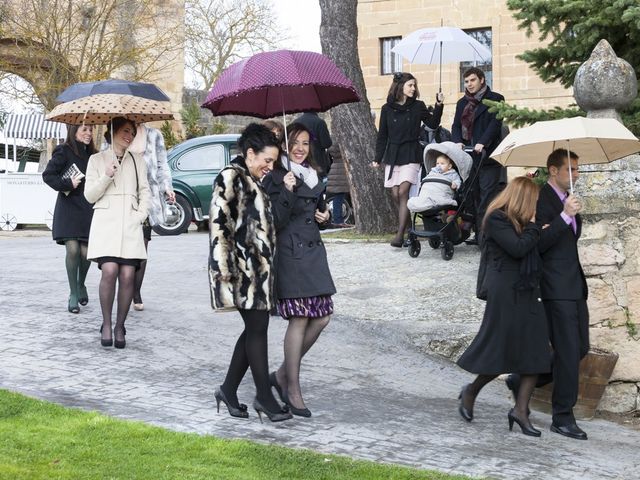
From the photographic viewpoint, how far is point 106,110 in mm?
8875

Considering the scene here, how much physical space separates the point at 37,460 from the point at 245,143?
231 cm

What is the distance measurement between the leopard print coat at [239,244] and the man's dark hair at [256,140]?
0.16 meters

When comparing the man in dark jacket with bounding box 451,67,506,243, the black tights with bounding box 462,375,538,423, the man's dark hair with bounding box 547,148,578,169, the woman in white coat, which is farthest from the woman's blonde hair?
the man in dark jacket with bounding box 451,67,506,243

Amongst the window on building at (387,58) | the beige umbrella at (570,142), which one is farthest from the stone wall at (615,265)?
the window on building at (387,58)

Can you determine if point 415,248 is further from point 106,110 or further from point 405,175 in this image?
point 106,110

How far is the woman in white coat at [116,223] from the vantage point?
29.6ft

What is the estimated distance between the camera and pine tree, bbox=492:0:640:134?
948 centimetres

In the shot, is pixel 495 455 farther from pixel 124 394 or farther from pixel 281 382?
pixel 124 394

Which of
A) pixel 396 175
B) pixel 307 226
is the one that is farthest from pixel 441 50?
pixel 307 226

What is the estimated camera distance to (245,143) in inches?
280

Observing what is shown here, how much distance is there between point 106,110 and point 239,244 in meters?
2.44

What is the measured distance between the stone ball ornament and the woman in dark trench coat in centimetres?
259

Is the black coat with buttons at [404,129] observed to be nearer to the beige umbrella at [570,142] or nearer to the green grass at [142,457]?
the beige umbrella at [570,142]

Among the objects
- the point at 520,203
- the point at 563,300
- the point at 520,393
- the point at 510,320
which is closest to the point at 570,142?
the point at 520,203
